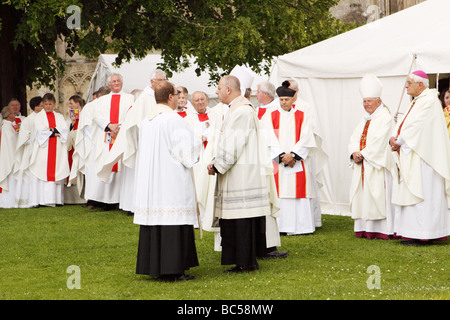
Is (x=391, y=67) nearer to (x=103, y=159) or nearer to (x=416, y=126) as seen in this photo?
(x=416, y=126)

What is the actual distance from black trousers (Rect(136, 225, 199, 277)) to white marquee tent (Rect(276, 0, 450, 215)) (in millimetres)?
5534

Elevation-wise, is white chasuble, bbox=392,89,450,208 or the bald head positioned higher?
the bald head

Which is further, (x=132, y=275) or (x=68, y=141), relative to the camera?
(x=68, y=141)

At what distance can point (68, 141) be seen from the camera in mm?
15523

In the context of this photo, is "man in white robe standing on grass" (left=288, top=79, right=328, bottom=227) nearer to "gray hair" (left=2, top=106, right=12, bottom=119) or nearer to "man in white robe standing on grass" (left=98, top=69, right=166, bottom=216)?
"man in white robe standing on grass" (left=98, top=69, right=166, bottom=216)

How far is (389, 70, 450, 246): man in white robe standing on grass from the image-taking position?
9859mm

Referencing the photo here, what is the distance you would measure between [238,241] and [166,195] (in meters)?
0.90

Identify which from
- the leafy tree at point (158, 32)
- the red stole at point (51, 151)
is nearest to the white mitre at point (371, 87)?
the leafy tree at point (158, 32)

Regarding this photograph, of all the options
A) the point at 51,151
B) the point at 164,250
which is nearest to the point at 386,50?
the point at 164,250

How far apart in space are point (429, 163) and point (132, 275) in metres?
3.96

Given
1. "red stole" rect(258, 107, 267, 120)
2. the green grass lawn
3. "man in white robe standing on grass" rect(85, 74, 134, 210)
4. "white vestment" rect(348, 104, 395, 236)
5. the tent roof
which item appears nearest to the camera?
the green grass lawn

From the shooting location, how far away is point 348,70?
42.1ft

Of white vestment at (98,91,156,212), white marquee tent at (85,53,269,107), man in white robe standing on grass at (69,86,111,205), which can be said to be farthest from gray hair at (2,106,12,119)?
white marquee tent at (85,53,269,107)

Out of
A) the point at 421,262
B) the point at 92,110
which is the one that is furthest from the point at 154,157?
the point at 92,110
